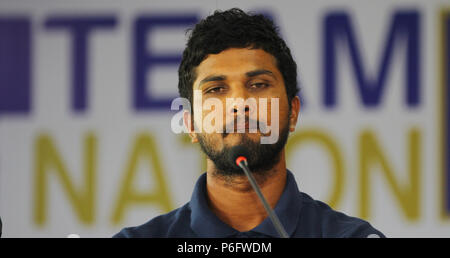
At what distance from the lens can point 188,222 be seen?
5.99ft

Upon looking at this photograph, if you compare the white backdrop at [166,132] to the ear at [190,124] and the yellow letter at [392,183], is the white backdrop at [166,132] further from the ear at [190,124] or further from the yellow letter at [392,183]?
the ear at [190,124]

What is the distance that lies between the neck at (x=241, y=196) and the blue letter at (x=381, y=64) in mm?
676

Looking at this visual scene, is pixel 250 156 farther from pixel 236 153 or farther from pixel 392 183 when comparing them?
pixel 392 183

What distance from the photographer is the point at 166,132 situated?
7.85 feet

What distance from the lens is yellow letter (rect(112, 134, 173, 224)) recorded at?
233 cm

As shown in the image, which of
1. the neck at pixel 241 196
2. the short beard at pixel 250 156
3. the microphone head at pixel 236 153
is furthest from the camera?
the neck at pixel 241 196

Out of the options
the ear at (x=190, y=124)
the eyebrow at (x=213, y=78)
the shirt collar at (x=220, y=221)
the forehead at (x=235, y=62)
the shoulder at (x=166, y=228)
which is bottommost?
the shoulder at (x=166, y=228)

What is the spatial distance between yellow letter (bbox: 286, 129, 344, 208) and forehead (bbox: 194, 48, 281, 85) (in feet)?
1.88

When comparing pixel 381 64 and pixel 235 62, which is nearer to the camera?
pixel 235 62

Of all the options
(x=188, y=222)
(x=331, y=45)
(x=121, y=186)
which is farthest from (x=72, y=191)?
(x=331, y=45)

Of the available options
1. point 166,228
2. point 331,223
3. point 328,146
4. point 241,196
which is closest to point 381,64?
point 328,146

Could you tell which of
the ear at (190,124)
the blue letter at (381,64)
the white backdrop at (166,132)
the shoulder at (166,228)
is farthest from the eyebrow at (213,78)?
the blue letter at (381,64)

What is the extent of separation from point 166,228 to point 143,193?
53 cm

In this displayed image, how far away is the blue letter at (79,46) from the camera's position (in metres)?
2.42
